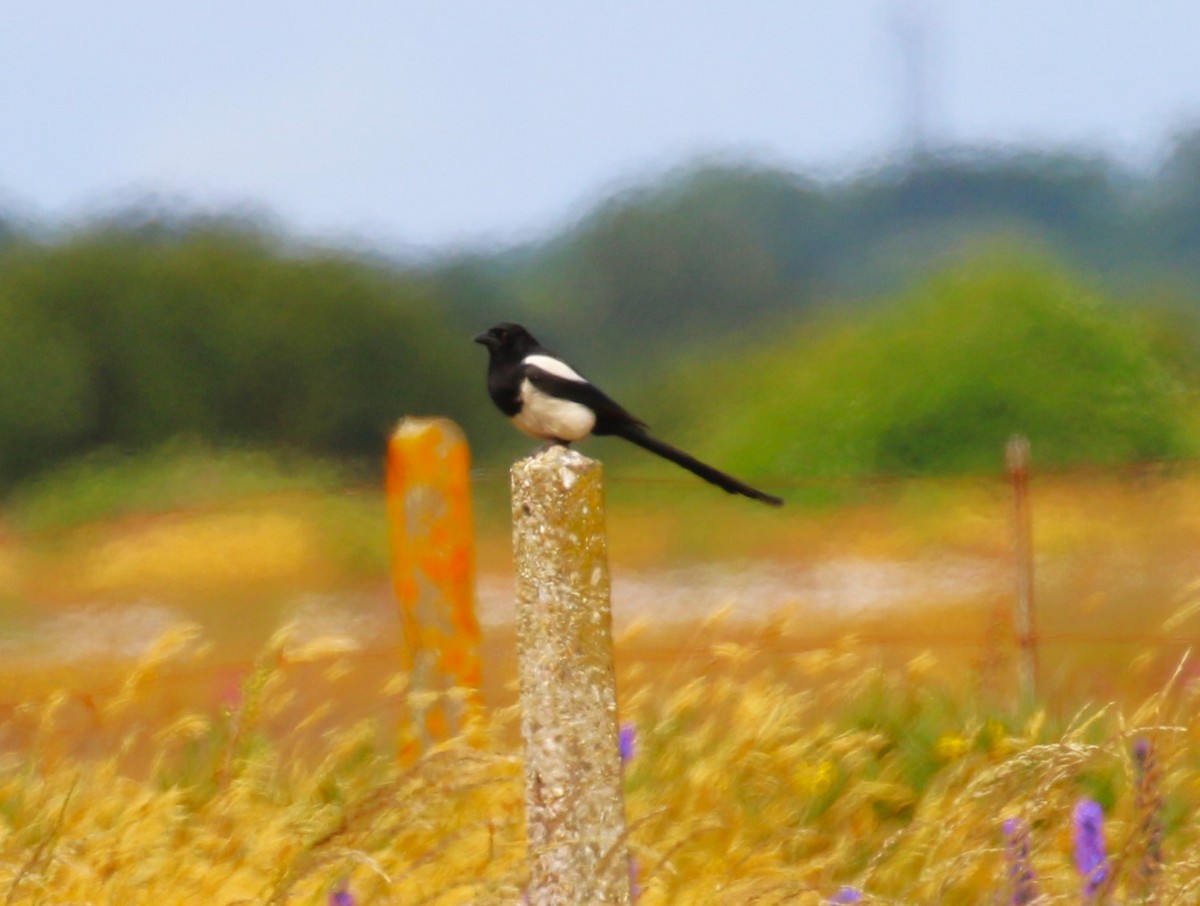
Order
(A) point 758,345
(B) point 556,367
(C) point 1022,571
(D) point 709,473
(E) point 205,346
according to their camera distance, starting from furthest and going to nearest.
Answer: (E) point 205,346, (A) point 758,345, (C) point 1022,571, (B) point 556,367, (D) point 709,473

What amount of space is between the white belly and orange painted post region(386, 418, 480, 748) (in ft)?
1.92

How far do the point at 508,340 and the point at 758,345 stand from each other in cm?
716

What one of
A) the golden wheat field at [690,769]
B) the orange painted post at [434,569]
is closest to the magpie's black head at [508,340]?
the orange painted post at [434,569]

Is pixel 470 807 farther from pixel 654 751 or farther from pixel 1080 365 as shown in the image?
pixel 1080 365

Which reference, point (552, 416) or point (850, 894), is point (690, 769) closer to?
point (552, 416)

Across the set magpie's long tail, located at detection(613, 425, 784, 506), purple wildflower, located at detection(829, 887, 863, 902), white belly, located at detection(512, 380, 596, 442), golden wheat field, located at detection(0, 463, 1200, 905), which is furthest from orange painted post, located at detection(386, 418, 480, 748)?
purple wildflower, located at detection(829, 887, 863, 902)

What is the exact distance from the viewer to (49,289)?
58.2 ft

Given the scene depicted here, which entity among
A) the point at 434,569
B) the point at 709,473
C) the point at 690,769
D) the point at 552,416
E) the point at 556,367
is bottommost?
the point at 690,769

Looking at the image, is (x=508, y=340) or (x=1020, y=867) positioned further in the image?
(x=508, y=340)

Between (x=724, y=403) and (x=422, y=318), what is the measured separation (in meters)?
6.72

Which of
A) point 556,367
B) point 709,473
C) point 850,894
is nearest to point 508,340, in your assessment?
point 556,367

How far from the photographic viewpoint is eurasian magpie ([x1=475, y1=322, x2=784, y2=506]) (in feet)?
12.7

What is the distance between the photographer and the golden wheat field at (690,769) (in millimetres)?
2809

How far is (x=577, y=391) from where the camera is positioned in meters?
3.93
